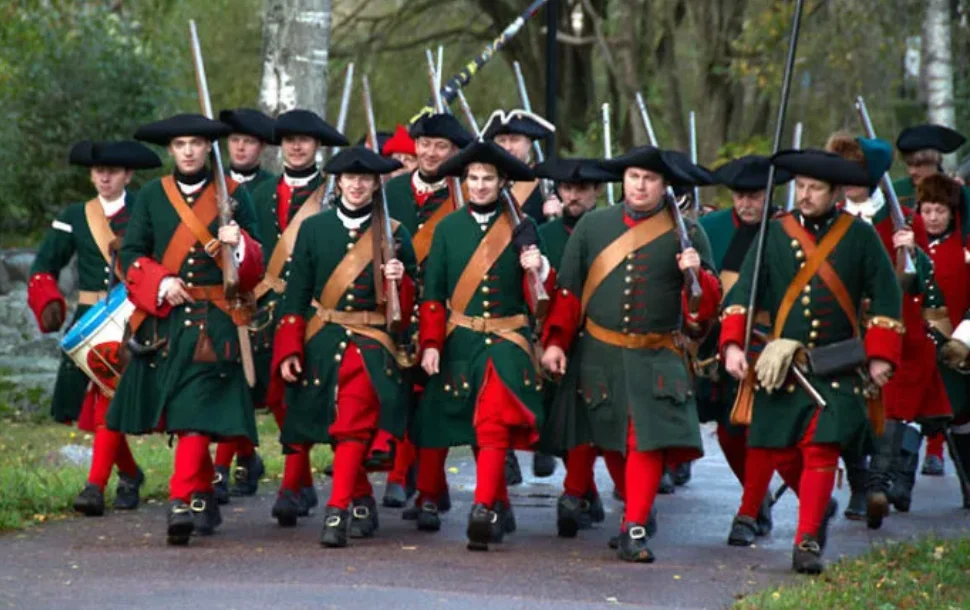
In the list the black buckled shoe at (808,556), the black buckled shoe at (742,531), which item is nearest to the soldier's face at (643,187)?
the black buckled shoe at (742,531)

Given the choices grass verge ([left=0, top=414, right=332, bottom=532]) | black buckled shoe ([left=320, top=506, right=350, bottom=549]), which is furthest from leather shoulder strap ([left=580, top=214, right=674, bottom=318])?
grass verge ([left=0, top=414, right=332, bottom=532])

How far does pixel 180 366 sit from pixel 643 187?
2382 millimetres

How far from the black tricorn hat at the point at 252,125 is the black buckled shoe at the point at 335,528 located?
2.73 m

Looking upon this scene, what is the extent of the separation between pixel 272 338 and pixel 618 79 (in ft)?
62.0

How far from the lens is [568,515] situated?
11.4 metres

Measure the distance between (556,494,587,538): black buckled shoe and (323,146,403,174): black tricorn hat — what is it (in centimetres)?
190

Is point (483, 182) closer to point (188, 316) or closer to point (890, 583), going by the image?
point (188, 316)

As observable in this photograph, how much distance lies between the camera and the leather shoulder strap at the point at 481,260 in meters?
11.1

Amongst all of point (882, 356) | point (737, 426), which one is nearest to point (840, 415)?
point (882, 356)

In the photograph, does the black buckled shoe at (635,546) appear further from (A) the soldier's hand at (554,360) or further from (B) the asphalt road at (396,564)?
(A) the soldier's hand at (554,360)

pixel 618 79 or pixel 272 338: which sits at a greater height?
pixel 618 79

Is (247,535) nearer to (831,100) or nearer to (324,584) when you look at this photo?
(324,584)

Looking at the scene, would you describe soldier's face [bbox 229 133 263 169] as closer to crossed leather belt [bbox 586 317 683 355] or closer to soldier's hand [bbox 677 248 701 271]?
crossed leather belt [bbox 586 317 683 355]

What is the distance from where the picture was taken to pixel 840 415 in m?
10.4
